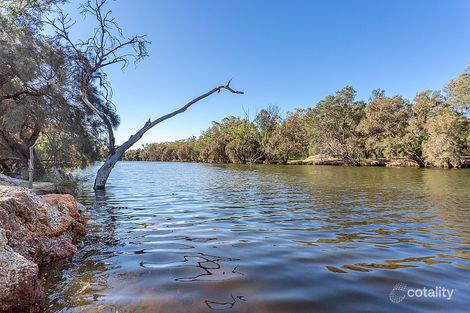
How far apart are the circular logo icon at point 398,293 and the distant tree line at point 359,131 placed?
48431mm

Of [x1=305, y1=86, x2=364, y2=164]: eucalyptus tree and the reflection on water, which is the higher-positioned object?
[x1=305, y1=86, x2=364, y2=164]: eucalyptus tree

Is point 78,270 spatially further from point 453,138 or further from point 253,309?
point 453,138

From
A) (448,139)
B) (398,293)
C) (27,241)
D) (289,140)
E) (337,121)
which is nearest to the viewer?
(398,293)

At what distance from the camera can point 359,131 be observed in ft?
202

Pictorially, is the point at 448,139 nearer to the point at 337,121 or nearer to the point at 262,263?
the point at 337,121

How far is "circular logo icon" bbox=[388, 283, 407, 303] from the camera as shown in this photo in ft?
11.3

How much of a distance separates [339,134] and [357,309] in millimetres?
69672

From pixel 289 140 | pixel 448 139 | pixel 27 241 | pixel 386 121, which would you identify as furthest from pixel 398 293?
pixel 289 140

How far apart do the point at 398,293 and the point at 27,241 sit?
5126mm

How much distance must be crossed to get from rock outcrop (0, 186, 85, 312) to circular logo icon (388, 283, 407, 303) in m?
3.89

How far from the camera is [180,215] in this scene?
9.02m

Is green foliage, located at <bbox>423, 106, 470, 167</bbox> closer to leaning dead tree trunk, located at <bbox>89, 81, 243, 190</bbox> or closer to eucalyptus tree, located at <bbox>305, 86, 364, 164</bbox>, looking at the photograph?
eucalyptus tree, located at <bbox>305, 86, 364, 164</bbox>

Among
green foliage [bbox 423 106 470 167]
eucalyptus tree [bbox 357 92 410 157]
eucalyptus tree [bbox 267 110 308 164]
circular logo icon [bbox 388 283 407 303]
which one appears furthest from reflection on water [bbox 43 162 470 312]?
eucalyptus tree [bbox 267 110 308 164]

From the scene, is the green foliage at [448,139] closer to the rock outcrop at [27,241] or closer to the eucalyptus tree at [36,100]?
the eucalyptus tree at [36,100]
